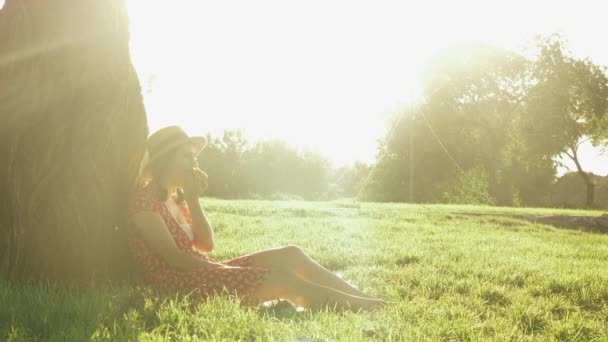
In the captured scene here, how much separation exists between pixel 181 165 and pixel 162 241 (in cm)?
78

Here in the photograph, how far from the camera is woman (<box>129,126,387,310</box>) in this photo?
411 cm

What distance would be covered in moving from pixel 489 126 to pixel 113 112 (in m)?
43.1

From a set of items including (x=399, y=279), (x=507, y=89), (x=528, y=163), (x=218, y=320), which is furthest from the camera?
(x=507, y=89)

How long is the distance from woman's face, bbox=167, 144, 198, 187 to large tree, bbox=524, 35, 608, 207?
37.5 metres

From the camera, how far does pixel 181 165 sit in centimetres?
448

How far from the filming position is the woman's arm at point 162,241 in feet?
13.5

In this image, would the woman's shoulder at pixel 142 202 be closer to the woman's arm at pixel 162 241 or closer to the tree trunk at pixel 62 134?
the woman's arm at pixel 162 241

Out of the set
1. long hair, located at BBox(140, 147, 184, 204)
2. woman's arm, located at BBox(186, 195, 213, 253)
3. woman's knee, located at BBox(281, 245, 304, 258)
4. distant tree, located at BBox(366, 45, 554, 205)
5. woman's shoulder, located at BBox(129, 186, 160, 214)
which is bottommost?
woman's knee, located at BBox(281, 245, 304, 258)

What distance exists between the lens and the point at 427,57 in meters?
43.0

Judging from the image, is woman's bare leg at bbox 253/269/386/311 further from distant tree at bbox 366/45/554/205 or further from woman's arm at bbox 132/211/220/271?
distant tree at bbox 366/45/554/205

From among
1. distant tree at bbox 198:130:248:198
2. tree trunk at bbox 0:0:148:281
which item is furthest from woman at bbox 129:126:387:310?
distant tree at bbox 198:130:248:198

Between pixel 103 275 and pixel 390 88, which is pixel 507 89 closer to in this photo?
pixel 390 88

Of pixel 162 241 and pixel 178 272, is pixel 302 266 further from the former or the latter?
pixel 162 241

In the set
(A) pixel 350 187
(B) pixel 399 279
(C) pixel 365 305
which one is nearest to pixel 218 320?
(C) pixel 365 305
